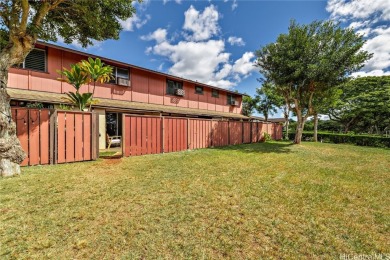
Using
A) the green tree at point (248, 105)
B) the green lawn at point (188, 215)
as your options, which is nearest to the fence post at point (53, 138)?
the green lawn at point (188, 215)

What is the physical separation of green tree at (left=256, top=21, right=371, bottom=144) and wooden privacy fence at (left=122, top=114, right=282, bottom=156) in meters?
5.02

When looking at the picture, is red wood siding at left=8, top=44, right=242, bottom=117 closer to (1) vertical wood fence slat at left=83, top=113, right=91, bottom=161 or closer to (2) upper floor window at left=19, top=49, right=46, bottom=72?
(2) upper floor window at left=19, top=49, right=46, bottom=72

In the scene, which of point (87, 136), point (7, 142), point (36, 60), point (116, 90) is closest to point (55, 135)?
point (87, 136)

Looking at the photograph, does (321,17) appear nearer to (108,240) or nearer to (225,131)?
(225,131)

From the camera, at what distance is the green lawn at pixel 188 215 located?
7.34 ft

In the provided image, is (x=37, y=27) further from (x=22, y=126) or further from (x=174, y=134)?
(x=174, y=134)

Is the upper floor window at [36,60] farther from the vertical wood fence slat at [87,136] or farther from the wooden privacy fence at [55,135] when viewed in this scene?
the vertical wood fence slat at [87,136]

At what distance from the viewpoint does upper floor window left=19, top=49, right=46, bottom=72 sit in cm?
962

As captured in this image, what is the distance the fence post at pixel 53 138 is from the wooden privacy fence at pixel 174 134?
7.79 ft

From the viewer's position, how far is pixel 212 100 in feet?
66.3

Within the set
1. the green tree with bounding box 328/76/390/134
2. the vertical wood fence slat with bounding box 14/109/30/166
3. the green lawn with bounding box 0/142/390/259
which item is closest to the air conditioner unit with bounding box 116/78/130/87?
the vertical wood fence slat with bounding box 14/109/30/166

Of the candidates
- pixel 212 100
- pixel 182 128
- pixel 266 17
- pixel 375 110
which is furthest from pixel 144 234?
pixel 375 110

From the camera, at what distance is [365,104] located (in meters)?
24.2

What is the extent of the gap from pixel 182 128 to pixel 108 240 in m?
7.97
